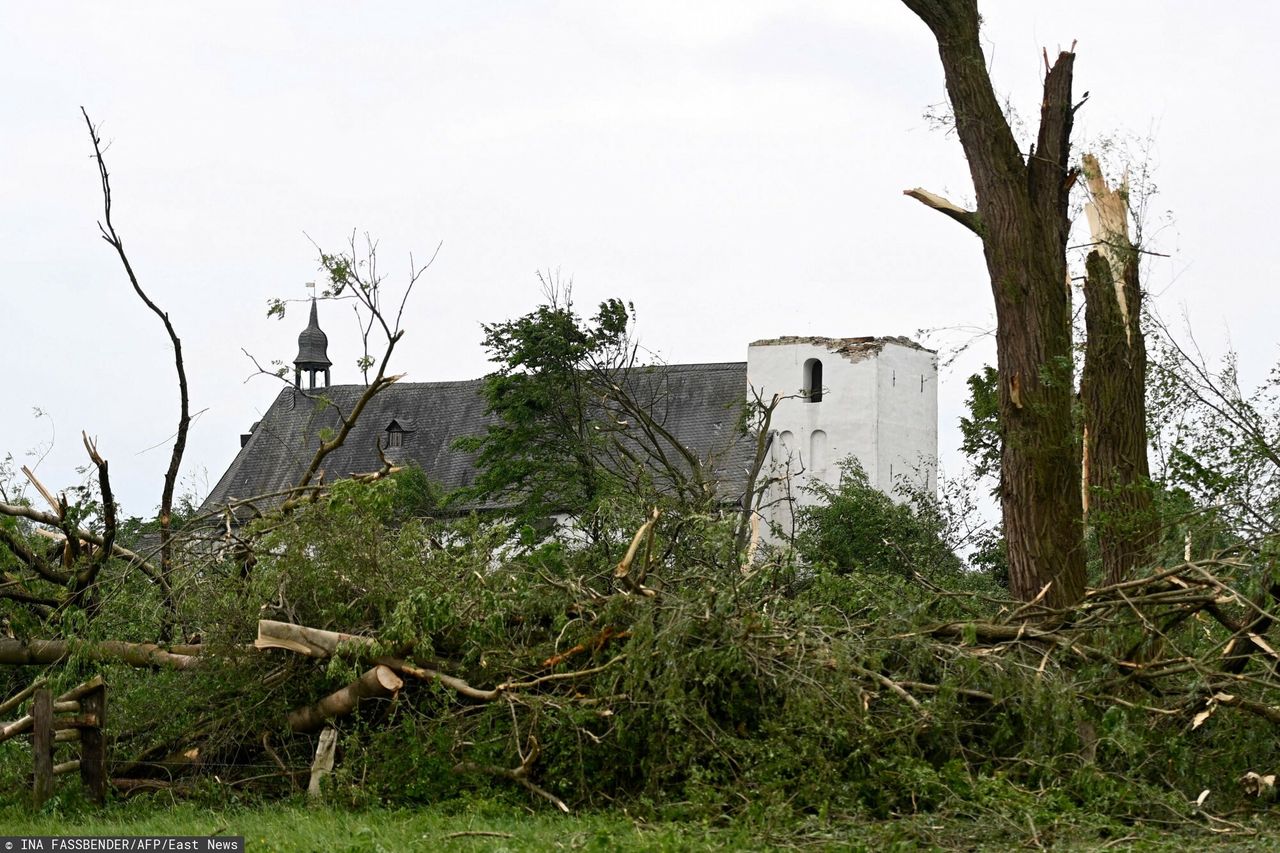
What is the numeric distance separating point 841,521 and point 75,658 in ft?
70.8

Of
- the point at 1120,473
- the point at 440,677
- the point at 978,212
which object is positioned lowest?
the point at 440,677

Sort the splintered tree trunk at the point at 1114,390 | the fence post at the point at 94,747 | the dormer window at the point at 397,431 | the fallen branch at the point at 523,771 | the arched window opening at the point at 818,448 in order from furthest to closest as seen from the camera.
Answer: the dormer window at the point at 397,431 → the arched window opening at the point at 818,448 → the splintered tree trunk at the point at 1114,390 → the fence post at the point at 94,747 → the fallen branch at the point at 523,771

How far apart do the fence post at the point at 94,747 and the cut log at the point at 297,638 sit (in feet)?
3.07

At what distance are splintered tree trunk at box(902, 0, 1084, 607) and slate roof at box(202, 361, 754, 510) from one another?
2539cm

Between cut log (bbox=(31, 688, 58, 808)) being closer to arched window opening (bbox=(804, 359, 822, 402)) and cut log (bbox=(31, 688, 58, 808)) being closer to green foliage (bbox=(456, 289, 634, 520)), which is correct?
green foliage (bbox=(456, 289, 634, 520))

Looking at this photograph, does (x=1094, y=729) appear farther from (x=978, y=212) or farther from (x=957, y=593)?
(x=978, y=212)

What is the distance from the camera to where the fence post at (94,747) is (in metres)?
8.75

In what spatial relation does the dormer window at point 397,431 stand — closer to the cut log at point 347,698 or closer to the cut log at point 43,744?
the cut log at point 347,698

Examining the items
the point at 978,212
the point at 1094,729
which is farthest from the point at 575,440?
the point at 1094,729

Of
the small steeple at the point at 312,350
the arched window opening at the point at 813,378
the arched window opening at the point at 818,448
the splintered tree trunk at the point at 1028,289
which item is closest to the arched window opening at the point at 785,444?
the arched window opening at the point at 818,448

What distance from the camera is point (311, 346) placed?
55344mm

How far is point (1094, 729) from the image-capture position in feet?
26.4

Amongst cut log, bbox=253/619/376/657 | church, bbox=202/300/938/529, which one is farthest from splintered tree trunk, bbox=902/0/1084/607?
church, bbox=202/300/938/529

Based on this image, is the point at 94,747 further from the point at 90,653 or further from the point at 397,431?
the point at 397,431
